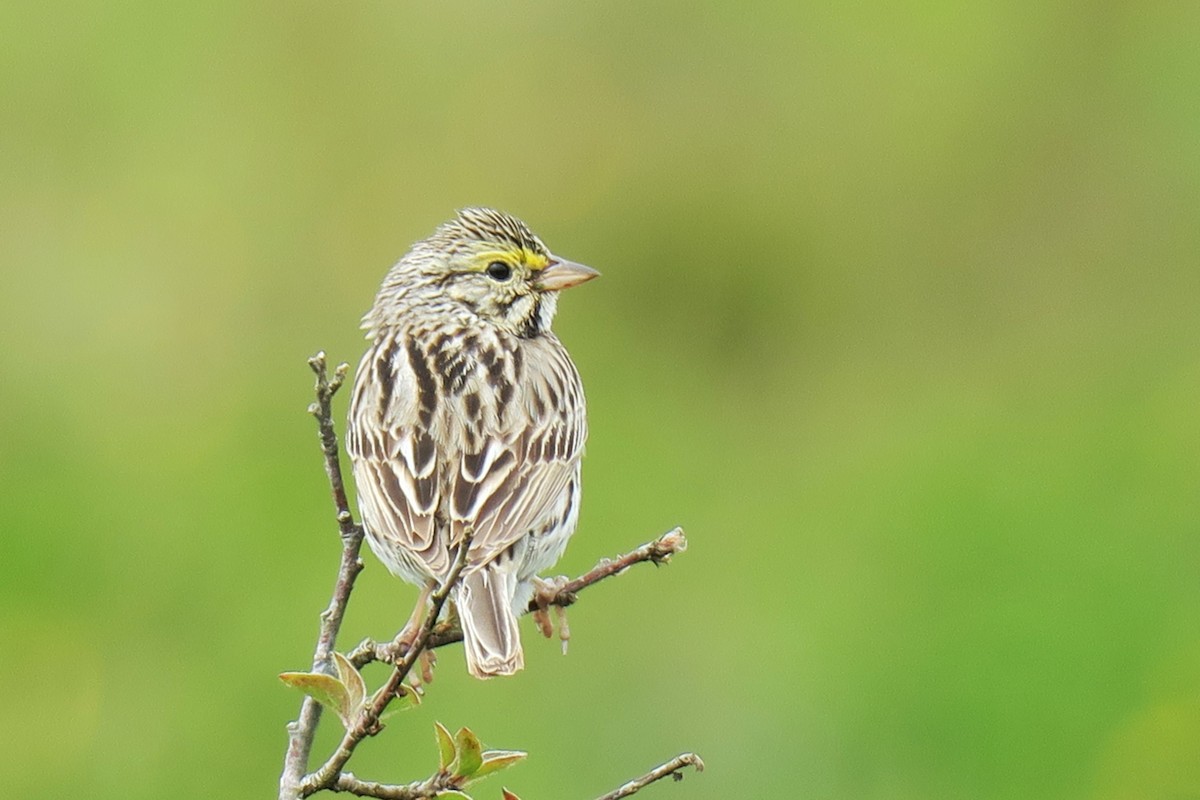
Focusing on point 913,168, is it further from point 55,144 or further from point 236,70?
point 55,144

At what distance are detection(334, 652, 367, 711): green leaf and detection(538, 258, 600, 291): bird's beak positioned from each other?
256cm

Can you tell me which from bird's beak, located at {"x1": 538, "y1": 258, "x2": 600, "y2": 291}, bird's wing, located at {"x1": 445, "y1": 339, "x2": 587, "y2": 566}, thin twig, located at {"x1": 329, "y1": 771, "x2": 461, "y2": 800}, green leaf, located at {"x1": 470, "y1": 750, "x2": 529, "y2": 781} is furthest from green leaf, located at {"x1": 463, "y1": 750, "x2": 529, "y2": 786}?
bird's beak, located at {"x1": 538, "y1": 258, "x2": 600, "y2": 291}

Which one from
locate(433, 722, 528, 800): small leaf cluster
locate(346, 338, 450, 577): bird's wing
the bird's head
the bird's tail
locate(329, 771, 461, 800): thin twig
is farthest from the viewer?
the bird's head

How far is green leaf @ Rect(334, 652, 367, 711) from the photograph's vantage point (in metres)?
4.81

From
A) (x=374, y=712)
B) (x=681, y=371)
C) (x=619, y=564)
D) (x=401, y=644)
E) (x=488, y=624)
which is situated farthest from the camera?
(x=681, y=371)

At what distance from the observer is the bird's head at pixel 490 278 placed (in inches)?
289

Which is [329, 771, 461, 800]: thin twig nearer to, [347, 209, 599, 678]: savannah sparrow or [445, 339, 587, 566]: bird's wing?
[347, 209, 599, 678]: savannah sparrow

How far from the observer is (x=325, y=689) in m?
4.79

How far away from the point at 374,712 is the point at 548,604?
4.53ft

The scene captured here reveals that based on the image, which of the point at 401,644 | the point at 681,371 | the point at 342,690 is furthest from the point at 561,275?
the point at 681,371

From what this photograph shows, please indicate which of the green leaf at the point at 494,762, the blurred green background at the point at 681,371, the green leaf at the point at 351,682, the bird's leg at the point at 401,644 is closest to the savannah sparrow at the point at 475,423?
the bird's leg at the point at 401,644

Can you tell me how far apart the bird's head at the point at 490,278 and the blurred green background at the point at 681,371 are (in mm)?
2620

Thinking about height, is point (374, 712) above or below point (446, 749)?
above

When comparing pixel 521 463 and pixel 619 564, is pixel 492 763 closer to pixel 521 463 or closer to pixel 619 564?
pixel 619 564
